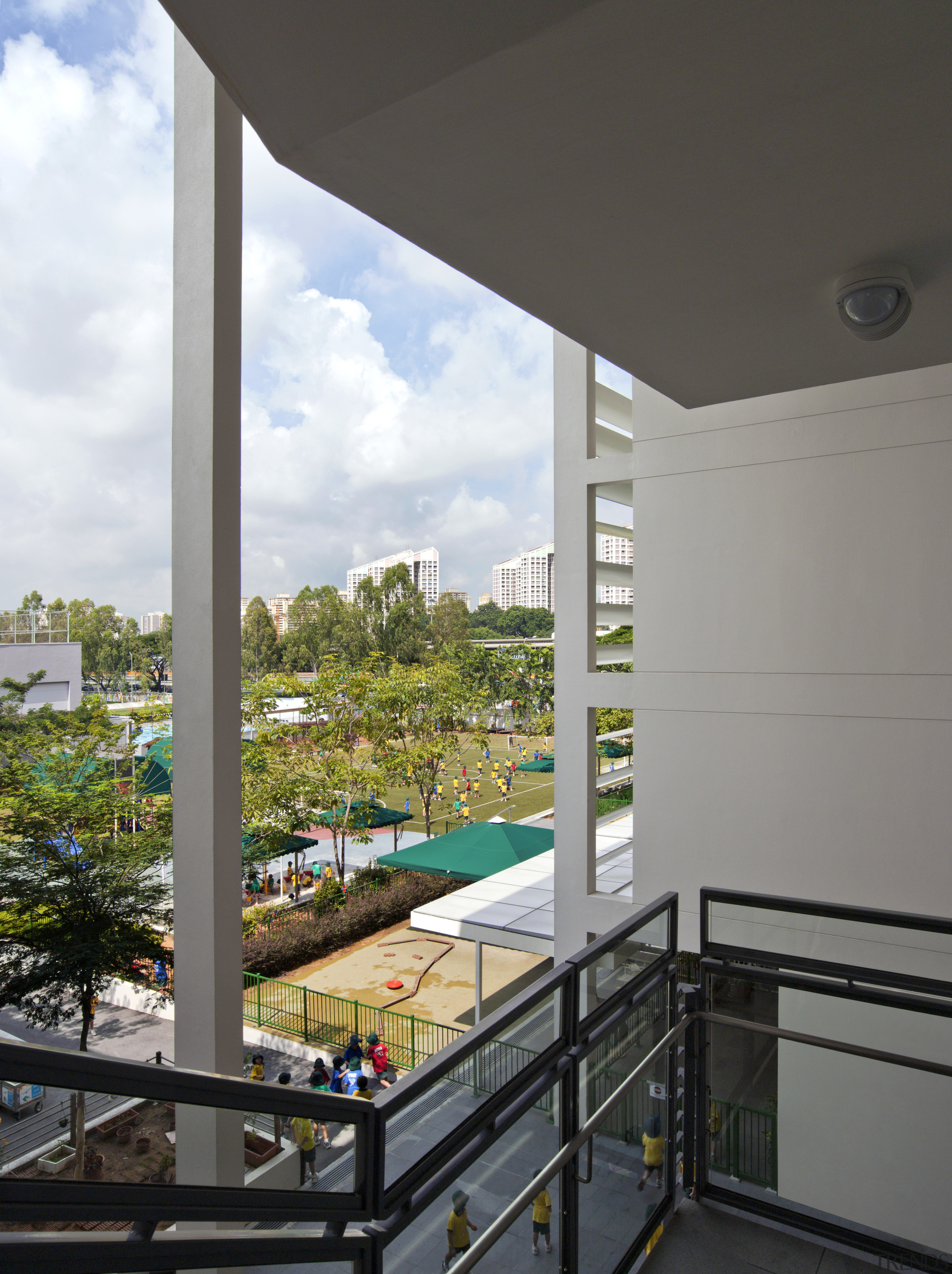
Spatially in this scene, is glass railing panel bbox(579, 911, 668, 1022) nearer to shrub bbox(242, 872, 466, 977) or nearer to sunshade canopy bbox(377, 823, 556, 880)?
sunshade canopy bbox(377, 823, 556, 880)

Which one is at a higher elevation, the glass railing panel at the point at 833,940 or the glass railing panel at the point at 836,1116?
the glass railing panel at the point at 833,940

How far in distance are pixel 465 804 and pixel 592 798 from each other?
17.4 meters

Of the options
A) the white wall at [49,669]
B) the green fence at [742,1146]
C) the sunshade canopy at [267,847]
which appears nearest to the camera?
the green fence at [742,1146]

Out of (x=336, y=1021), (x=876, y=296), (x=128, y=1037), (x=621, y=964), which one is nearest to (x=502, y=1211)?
(x=621, y=964)

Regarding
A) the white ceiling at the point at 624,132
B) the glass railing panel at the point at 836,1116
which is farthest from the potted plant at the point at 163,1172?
the glass railing panel at the point at 836,1116

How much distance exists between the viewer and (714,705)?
4.64m

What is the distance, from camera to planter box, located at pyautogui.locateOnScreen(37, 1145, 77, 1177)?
1.96 feet

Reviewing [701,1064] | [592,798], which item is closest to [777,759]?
[592,798]

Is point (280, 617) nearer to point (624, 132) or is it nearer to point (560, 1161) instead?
point (560, 1161)

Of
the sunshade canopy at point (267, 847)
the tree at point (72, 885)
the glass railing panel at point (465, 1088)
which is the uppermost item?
the glass railing panel at point (465, 1088)

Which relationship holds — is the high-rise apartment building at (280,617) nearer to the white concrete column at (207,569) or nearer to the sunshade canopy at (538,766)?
the sunshade canopy at (538,766)

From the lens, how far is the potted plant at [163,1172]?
110 centimetres

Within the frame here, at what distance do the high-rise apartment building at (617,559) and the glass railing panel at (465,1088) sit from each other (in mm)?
3134

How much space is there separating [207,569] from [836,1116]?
3.14 metres
